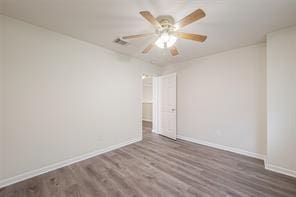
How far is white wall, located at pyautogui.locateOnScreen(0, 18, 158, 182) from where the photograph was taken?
2109 mm

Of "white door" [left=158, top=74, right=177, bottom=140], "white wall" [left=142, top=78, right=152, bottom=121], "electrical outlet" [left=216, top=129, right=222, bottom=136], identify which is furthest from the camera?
"white wall" [left=142, top=78, right=152, bottom=121]

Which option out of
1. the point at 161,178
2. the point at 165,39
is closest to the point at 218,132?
A: the point at 161,178

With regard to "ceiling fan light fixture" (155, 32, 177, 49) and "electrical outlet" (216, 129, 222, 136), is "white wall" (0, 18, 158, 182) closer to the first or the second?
"ceiling fan light fixture" (155, 32, 177, 49)

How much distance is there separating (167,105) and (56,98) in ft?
10.6

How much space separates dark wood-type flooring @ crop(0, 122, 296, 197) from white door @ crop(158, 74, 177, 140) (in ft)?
4.55

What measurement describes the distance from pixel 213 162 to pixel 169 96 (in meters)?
2.36

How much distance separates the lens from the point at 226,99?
344 centimetres

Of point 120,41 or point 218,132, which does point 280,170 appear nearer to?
point 218,132

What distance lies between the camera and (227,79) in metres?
3.42

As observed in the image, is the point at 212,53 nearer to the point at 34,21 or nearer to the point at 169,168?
the point at 169,168

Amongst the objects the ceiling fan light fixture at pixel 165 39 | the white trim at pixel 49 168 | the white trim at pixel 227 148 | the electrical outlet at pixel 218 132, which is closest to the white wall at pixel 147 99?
the white trim at pixel 227 148

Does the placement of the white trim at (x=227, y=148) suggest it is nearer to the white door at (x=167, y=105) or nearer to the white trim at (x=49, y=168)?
the white door at (x=167, y=105)

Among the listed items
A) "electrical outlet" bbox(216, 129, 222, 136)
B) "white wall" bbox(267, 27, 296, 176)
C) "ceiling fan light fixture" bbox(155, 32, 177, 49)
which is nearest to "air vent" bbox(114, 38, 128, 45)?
"ceiling fan light fixture" bbox(155, 32, 177, 49)

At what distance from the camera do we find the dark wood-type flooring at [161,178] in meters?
1.94
